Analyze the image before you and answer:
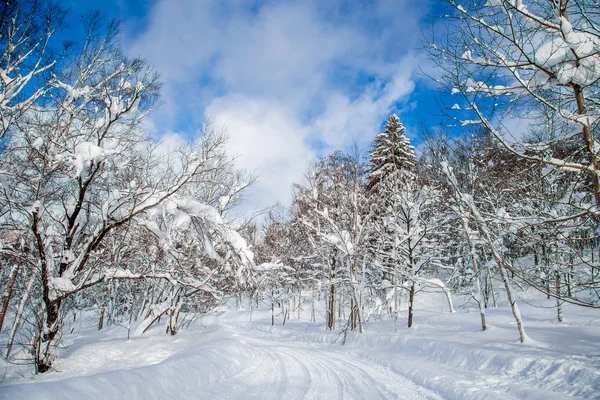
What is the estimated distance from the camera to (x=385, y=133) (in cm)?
2300

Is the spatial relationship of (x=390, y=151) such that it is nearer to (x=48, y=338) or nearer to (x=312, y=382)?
(x=312, y=382)

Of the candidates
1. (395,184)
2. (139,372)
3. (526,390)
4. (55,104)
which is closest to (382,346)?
(526,390)

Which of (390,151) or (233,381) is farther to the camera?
(390,151)

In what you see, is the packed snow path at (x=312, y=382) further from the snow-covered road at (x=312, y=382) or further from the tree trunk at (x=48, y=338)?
the tree trunk at (x=48, y=338)

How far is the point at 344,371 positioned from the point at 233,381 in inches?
110

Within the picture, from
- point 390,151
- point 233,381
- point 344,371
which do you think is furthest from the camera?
point 390,151

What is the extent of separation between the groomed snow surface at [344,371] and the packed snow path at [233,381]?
18 millimetres

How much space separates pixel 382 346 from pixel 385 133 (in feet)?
54.8

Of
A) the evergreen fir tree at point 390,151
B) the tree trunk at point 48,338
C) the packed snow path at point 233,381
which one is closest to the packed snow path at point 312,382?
the packed snow path at point 233,381

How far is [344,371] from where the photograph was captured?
7.08 metres

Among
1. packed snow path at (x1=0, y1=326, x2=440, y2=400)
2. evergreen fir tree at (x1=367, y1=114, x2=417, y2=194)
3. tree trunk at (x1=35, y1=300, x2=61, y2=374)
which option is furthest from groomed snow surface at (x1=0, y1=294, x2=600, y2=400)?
evergreen fir tree at (x1=367, y1=114, x2=417, y2=194)

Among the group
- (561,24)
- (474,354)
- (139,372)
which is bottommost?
(474,354)

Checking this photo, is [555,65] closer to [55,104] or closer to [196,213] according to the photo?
[196,213]

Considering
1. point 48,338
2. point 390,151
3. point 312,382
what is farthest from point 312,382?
point 390,151
